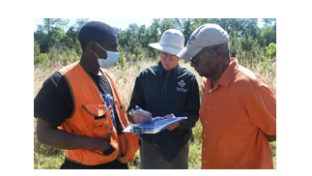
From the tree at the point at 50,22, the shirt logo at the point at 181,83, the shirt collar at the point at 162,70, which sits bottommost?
the shirt logo at the point at 181,83

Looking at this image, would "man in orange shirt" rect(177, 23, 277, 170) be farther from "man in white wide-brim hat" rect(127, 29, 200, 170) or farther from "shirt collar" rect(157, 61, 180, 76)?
"shirt collar" rect(157, 61, 180, 76)

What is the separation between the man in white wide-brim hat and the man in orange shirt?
678mm

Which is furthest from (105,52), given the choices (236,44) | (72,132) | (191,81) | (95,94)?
(236,44)

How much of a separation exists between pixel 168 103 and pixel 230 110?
1063mm

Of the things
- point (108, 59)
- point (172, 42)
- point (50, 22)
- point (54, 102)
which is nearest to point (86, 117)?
point (54, 102)

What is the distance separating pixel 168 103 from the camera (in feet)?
9.80

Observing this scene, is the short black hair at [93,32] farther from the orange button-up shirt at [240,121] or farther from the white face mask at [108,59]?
the orange button-up shirt at [240,121]

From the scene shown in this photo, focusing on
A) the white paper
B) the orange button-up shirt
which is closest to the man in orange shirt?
the orange button-up shirt

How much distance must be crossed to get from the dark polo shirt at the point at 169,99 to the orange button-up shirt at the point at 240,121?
2.35 ft

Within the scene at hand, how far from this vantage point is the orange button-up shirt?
6.18ft

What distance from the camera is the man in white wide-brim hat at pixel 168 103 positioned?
115 inches

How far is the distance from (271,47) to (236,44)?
150cm

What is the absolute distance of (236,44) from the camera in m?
11.0

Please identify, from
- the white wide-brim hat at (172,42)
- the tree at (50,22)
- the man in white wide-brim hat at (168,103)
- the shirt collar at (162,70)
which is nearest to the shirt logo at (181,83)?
the man in white wide-brim hat at (168,103)
